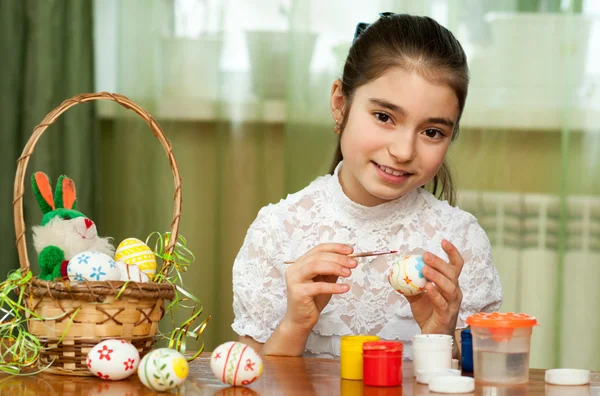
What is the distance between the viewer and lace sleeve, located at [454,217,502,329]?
1522 millimetres

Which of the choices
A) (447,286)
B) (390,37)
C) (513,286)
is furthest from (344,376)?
(513,286)

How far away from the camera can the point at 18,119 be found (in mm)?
2338

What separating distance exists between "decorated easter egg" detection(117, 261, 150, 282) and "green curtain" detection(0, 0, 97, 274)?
1330 mm

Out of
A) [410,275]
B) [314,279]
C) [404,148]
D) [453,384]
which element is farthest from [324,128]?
[453,384]

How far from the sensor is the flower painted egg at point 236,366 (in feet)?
3.02

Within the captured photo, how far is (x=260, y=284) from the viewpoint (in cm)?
158

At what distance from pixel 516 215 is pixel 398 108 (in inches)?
40.9

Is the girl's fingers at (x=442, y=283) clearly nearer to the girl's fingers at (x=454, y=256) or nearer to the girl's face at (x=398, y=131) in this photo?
the girl's fingers at (x=454, y=256)

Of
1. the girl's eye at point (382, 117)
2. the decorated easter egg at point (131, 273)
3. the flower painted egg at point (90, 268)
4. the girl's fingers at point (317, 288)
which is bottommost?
the girl's fingers at point (317, 288)

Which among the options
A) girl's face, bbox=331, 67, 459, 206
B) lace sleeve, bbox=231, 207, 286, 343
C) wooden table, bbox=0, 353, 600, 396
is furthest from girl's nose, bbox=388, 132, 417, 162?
wooden table, bbox=0, 353, 600, 396

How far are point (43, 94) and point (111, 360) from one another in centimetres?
155

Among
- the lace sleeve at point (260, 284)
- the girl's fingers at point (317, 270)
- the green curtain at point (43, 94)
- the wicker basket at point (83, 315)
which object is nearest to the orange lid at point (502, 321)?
the girl's fingers at point (317, 270)

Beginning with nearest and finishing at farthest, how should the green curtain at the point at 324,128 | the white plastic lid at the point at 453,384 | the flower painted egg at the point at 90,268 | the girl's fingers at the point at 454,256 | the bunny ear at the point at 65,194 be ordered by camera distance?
the white plastic lid at the point at 453,384, the flower painted egg at the point at 90,268, the bunny ear at the point at 65,194, the girl's fingers at the point at 454,256, the green curtain at the point at 324,128

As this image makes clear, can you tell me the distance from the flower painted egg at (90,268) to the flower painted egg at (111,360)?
8 cm
